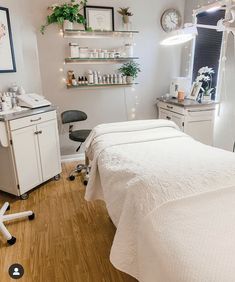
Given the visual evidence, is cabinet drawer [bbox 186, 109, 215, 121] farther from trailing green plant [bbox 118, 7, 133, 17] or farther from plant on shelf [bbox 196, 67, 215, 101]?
trailing green plant [bbox 118, 7, 133, 17]

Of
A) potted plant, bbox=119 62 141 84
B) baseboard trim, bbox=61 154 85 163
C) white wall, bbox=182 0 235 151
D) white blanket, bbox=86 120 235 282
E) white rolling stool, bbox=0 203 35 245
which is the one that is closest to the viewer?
white blanket, bbox=86 120 235 282

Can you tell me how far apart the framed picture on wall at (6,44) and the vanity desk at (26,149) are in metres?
0.60

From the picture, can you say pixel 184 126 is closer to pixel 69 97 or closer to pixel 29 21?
pixel 69 97

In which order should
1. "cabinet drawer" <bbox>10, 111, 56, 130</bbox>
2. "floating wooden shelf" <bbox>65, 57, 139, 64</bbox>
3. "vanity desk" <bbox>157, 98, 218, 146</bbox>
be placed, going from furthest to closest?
"floating wooden shelf" <bbox>65, 57, 139, 64</bbox>, "vanity desk" <bbox>157, 98, 218, 146</bbox>, "cabinet drawer" <bbox>10, 111, 56, 130</bbox>

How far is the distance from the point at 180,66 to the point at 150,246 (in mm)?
3206

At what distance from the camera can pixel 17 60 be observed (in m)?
2.74

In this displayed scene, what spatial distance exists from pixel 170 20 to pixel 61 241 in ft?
10.5

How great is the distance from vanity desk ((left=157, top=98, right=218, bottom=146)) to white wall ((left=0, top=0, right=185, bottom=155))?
0.66 metres

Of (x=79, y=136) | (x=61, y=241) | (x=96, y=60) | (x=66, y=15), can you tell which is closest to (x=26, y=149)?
(x=79, y=136)

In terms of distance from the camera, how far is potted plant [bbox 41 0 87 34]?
9.14 ft

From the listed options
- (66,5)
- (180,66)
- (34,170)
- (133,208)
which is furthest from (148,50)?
(133,208)

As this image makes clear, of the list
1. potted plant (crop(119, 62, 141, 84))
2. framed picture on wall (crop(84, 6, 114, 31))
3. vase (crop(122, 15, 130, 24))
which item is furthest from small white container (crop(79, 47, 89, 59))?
vase (crop(122, 15, 130, 24))

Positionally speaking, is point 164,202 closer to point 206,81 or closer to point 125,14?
point 206,81

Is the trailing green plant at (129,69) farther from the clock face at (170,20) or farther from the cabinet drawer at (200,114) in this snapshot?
the cabinet drawer at (200,114)
